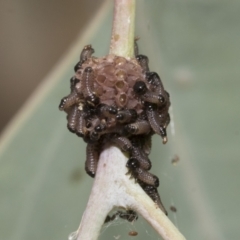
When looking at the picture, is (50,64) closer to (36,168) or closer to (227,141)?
(36,168)

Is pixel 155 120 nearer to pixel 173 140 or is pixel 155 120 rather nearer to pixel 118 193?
pixel 118 193

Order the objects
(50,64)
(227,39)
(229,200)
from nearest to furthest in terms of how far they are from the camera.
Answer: (229,200), (227,39), (50,64)

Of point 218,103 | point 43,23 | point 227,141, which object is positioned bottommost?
point 227,141

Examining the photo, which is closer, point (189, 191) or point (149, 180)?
point (149, 180)

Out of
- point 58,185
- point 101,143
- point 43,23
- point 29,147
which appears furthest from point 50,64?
point 101,143

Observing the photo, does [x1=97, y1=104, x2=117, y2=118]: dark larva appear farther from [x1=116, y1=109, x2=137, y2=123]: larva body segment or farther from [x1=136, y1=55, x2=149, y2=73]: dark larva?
[x1=136, y1=55, x2=149, y2=73]: dark larva

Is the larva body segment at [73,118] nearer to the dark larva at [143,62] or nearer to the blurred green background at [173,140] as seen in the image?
the dark larva at [143,62]

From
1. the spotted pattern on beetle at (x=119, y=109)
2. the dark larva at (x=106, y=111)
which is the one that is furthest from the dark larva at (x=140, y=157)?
the dark larva at (x=106, y=111)
